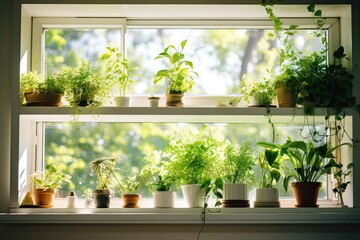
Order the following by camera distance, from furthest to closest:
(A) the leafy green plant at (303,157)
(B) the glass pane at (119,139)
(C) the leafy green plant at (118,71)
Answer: (B) the glass pane at (119,139), (C) the leafy green plant at (118,71), (A) the leafy green plant at (303,157)

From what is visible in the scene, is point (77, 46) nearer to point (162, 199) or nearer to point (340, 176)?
point (162, 199)

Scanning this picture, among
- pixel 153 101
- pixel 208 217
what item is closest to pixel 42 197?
pixel 153 101

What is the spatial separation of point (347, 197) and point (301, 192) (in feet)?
1.00

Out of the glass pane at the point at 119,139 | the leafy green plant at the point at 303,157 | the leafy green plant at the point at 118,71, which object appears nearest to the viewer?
the leafy green plant at the point at 303,157

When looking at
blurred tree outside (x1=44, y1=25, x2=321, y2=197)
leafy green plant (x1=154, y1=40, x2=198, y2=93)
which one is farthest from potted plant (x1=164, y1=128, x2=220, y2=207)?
leafy green plant (x1=154, y1=40, x2=198, y2=93)

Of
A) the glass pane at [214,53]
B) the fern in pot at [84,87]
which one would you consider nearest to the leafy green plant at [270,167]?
the glass pane at [214,53]

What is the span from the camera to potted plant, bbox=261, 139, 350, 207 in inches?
147

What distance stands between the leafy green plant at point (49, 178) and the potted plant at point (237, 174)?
0.94 metres

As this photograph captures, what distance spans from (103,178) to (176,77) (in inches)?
28.9

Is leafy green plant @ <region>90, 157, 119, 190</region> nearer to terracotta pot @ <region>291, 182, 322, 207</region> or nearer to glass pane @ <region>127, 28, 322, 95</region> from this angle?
glass pane @ <region>127, 28, 322, 95</region>

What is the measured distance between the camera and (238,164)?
3.77m

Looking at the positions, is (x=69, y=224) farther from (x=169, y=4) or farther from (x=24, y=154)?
(x=169, y=4)

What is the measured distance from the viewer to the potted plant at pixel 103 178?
376 cm

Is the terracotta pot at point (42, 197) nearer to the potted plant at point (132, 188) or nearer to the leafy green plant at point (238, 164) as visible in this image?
the potted plant at point (132, 188)
